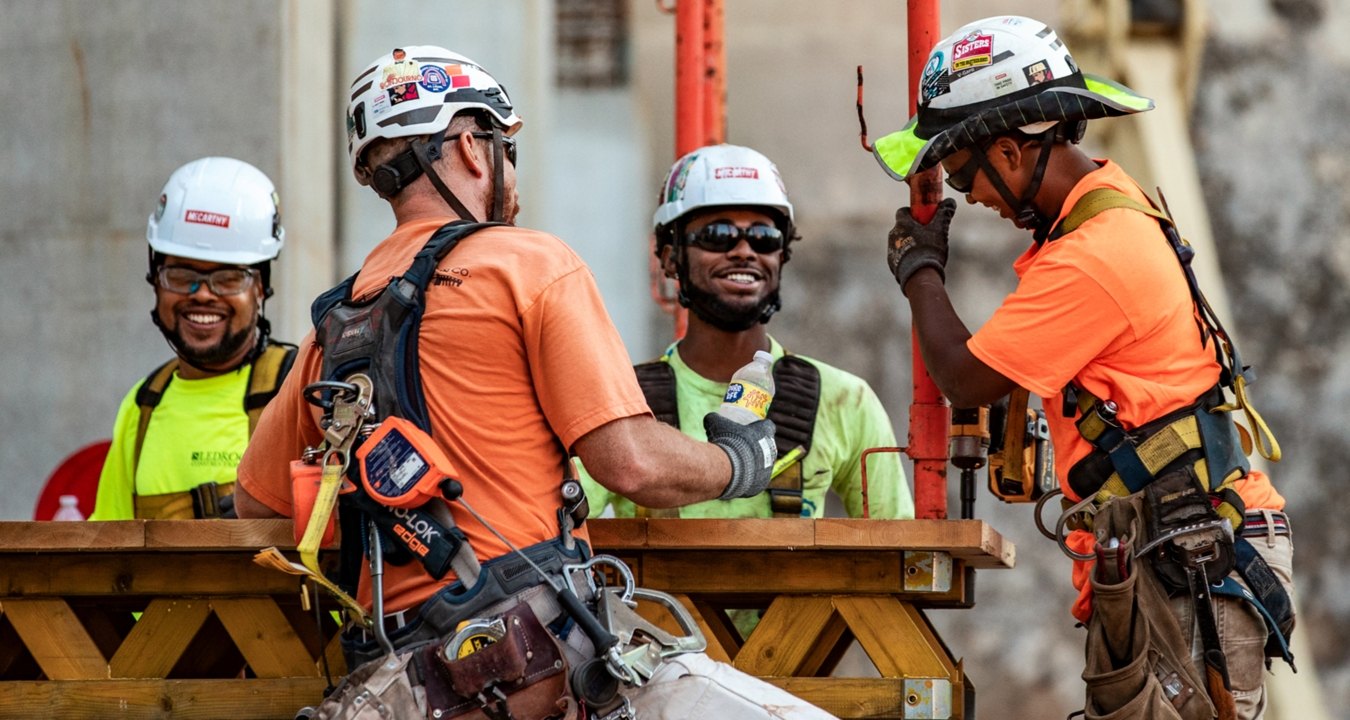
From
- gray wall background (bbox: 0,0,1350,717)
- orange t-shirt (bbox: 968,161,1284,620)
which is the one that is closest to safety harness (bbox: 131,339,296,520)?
orange t-shirt (bbox: 968,161,1284,620)

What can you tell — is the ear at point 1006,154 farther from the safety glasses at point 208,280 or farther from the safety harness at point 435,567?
the safety glasses at point 208,280

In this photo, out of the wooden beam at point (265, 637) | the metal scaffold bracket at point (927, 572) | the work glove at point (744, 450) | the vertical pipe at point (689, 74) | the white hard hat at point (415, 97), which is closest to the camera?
the work glove at point (744, 450)

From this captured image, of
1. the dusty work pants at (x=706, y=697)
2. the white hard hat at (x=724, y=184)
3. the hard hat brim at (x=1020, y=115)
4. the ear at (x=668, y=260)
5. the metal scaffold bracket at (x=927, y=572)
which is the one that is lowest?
the dusty work pants at (x=706, y=697)

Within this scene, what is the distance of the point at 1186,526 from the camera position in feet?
13.6

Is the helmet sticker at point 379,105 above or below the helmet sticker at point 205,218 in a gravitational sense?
above

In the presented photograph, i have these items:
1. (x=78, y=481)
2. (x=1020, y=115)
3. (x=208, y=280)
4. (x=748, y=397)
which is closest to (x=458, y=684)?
(x=748, y=397)

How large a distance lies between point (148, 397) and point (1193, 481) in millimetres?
3829

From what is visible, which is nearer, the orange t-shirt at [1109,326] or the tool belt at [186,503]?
the orange t-shirt at [1109,326]

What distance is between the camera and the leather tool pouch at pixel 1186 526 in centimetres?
412

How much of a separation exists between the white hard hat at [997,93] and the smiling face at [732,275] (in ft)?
4.68

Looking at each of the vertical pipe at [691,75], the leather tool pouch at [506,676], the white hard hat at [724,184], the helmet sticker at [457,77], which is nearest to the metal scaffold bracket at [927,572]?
the leather tool pouch at [506,676]

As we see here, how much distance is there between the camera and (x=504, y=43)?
1062 centimetres

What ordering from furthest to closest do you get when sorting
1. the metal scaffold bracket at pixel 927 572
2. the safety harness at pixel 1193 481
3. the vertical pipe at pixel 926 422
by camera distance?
the vertical pipe at pixel 926 422
the metal scaffold bracket at pixel 927 572
the safety harness at pixel 1193 481

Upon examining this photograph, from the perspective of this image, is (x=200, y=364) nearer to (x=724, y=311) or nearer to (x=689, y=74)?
(x=724, y=311)
